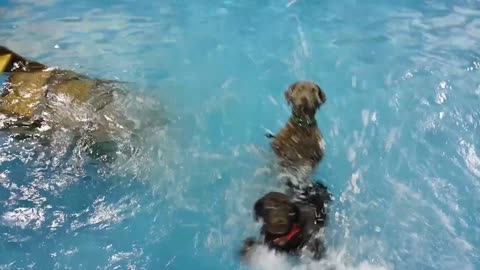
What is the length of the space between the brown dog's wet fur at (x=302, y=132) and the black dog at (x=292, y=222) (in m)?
0.26

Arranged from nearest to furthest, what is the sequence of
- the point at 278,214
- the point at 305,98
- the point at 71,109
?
the point at 278,214
the point at 305,98
the point at 71,109

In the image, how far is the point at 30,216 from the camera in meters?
3.66

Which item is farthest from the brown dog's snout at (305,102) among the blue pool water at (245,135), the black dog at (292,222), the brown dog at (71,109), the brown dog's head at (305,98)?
the brown dog at (71,109)

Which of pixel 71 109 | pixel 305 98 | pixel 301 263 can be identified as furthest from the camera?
pixel 71 109

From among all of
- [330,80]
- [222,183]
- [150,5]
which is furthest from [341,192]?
[150,5]

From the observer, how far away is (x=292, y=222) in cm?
298

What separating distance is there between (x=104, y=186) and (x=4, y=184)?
2.56 ft

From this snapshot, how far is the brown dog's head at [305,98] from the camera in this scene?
3189mm

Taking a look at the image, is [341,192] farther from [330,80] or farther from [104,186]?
[104,186]

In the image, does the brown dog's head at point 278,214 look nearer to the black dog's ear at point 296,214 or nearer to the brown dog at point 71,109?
the black dog's ear at point 296,214

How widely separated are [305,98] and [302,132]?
0.90ft

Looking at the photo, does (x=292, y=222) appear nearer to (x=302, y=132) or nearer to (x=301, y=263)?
(x=301, y=263)

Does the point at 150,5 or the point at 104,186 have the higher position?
the point at 150,5

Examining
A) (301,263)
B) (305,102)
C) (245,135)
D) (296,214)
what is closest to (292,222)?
(296,214)
